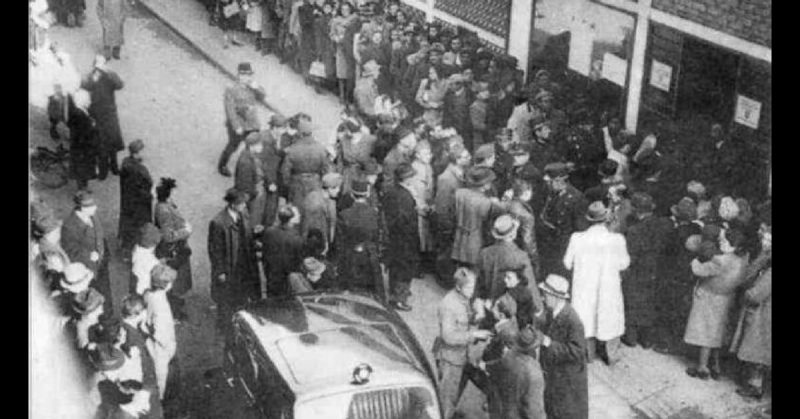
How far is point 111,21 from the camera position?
47.9 feet

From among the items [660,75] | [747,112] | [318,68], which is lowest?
[318,68]

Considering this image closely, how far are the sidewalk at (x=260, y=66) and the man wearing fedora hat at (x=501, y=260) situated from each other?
194 inches

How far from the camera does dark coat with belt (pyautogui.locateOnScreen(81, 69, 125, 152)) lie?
11.3 meters

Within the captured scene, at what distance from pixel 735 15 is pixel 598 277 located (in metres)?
3.49

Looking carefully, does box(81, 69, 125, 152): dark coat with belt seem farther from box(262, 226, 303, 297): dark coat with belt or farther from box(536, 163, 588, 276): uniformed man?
box(536, 163, 588, 276): uniformed man

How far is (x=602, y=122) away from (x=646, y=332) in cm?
342

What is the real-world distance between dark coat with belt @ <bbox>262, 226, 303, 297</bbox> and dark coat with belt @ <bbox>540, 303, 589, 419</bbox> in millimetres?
2221

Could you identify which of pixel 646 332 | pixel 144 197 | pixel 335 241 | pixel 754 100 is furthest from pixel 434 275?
pixel 754 100

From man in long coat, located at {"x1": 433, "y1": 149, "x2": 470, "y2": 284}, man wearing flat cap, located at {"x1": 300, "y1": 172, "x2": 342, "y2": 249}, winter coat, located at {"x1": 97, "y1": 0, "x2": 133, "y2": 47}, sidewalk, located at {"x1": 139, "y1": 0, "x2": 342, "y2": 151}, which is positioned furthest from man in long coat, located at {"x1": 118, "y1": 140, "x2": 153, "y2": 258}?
winter coat, located at {"x1": 97, "y1": 0, "x2": 133, "y2": 47}

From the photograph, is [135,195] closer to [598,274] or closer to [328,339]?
[328,339]

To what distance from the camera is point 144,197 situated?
9609mm

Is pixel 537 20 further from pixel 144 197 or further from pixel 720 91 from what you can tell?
pixel 144 197

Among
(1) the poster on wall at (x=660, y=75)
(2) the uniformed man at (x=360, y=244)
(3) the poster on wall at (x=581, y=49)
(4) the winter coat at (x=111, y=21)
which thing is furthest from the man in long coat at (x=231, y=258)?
(4) the winter coat at (x=111, y=21)

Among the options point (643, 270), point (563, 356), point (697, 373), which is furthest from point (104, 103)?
point (697, 373)
